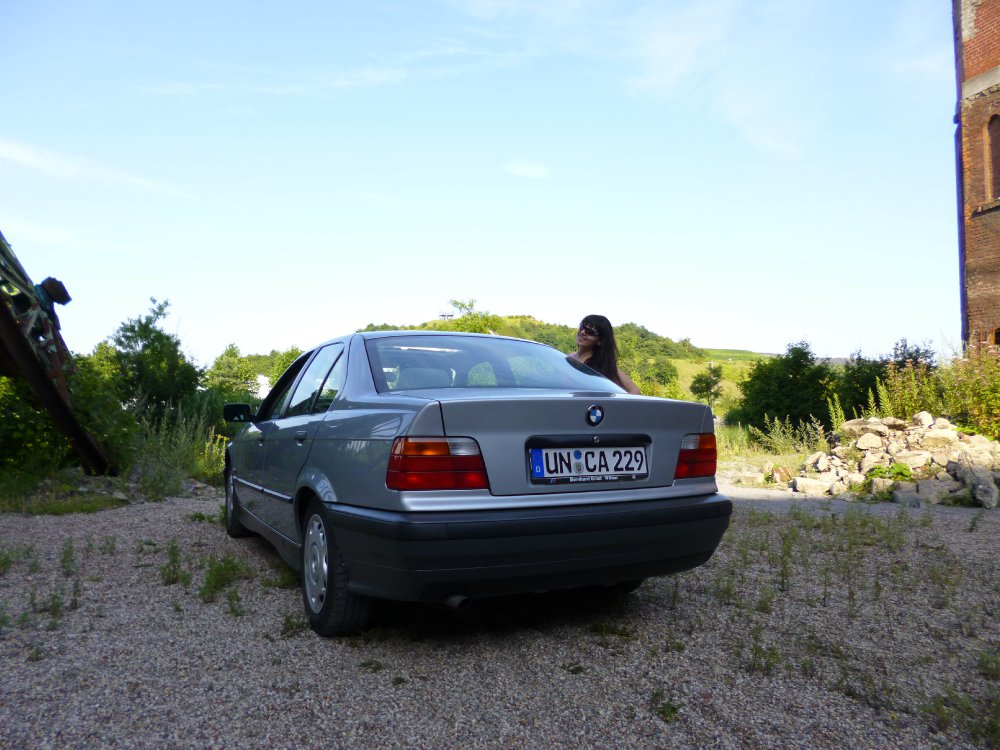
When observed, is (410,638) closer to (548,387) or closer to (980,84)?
(548,387)

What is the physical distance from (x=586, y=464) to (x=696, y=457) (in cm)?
70

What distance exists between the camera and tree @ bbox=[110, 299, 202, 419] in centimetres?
1133

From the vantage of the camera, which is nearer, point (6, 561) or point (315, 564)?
point (315, 564)

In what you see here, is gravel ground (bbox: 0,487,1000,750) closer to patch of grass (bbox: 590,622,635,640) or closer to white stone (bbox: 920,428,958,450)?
patch of grass (bbox: 590,622,635,640)

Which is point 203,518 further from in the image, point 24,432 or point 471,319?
point 471,319

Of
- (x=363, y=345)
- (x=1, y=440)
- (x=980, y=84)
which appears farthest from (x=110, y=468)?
(x=980, y=84)

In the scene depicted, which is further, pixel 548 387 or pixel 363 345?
pixel 363 345

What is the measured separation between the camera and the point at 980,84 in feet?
57.3

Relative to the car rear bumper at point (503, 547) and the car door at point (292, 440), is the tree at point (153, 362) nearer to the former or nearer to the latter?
the car door at point (292, 440)

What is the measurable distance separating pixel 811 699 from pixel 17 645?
348 centimetres

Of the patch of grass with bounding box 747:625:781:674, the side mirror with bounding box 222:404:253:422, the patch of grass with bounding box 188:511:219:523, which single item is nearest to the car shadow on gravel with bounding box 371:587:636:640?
the patch of grass with bounding box 747:625:781:674

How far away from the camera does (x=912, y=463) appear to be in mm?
9164

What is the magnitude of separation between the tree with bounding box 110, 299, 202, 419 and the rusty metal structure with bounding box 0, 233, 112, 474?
3.75 metres

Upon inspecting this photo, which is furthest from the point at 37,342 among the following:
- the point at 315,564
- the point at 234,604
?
the point at 315,564
